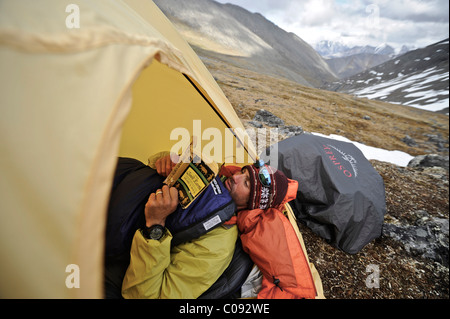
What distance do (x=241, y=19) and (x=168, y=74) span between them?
4602 inches

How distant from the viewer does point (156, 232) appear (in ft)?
4.85

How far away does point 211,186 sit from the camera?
6.09 feet

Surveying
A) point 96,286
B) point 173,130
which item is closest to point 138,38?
point 96,286

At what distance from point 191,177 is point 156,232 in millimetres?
505

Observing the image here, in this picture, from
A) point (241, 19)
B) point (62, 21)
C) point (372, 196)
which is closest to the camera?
point (62, 21)

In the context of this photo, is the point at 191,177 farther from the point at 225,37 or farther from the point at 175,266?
the point at 225,37

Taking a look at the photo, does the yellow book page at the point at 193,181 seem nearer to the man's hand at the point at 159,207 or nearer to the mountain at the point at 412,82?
the man's hand at the point at 159,207

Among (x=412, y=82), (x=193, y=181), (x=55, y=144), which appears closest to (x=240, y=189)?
(x=193, y=181)

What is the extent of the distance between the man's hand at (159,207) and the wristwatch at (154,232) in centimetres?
4

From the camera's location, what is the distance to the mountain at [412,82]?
146 feet

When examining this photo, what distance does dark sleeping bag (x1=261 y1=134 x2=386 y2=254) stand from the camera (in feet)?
9.25

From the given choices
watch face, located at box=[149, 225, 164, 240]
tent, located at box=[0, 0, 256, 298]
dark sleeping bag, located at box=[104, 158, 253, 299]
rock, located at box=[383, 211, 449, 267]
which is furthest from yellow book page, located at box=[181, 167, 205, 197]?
rock, located at box=[383, 211, 449, 267]

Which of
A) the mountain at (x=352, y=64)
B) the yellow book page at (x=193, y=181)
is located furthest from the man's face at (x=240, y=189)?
the mountain at (x=352, y=64)
